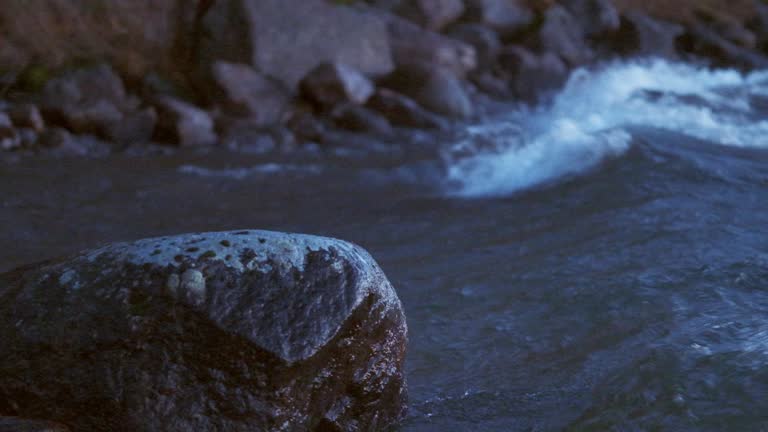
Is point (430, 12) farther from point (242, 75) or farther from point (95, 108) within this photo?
point (95, 108)

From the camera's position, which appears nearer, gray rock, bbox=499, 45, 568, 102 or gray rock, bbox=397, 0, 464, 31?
gray rock, bbox=499, 45, 568, 102

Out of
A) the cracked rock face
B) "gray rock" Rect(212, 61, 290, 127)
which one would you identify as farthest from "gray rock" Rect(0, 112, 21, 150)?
the cracked rock face

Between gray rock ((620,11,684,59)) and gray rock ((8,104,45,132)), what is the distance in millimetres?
9776

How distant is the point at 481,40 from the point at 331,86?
11.7 feet

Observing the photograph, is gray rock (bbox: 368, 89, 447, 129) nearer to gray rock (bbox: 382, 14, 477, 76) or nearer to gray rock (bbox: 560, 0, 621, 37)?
gray rock (bbox: 382, 14, 477, 76)

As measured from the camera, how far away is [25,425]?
121 inches

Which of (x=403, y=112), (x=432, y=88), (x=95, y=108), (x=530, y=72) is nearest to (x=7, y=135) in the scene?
(x=95, y=108)

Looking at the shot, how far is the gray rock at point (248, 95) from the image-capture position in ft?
35.1

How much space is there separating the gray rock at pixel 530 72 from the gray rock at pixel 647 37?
2165mm

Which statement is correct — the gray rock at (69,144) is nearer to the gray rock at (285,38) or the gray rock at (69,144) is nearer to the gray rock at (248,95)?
the gray rock at (248,95)

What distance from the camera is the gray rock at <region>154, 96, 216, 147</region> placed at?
10000 millimetres

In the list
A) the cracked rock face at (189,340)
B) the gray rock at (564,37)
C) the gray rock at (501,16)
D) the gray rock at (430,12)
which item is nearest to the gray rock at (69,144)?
the gray rock at (430,12)

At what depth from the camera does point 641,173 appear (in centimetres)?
802

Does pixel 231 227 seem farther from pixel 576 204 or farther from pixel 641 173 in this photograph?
pixel 641 173
